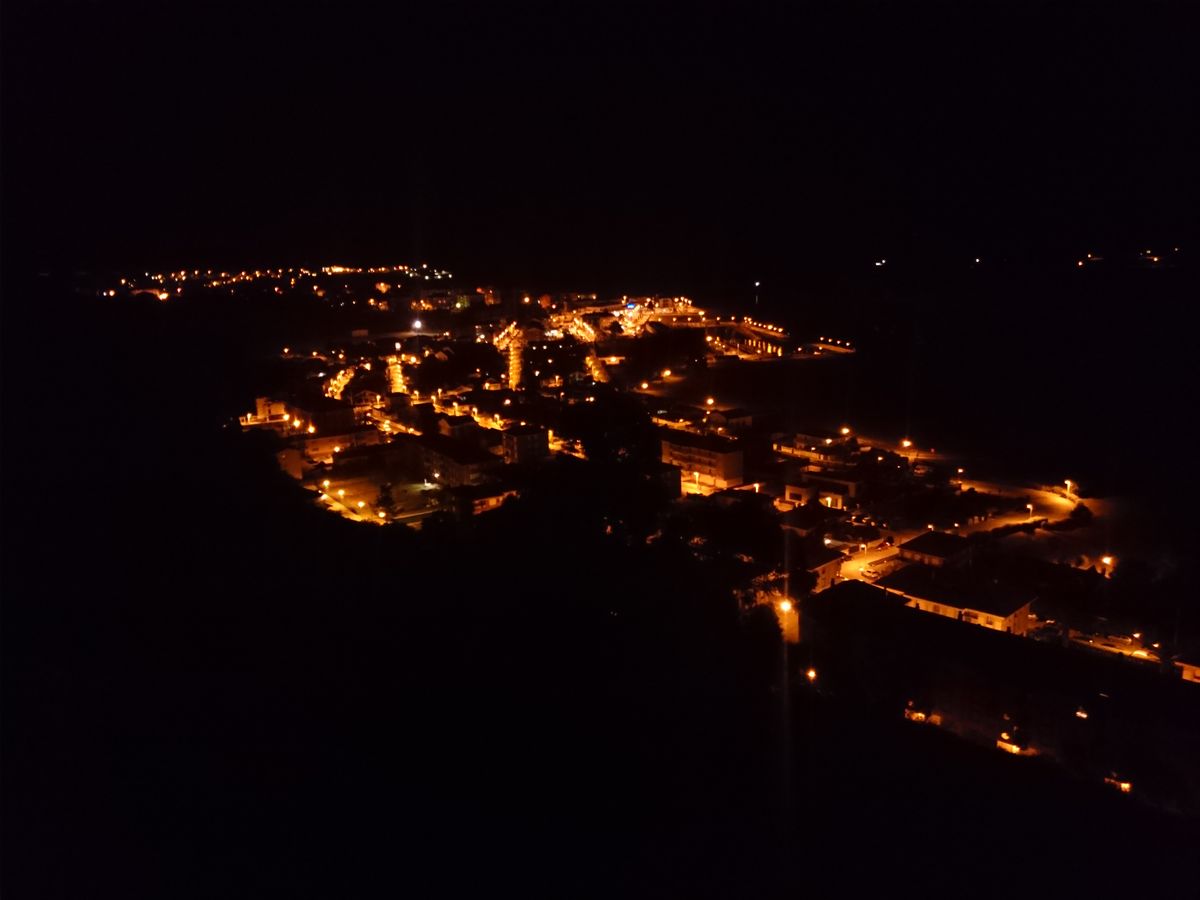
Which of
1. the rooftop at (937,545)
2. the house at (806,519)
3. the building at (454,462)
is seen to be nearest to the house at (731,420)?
the house at (806,519)

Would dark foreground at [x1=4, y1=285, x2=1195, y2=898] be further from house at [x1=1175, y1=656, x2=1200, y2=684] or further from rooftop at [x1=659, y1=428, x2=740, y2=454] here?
rooftop at [x1=659, y1=428, x2=740, y2=454]

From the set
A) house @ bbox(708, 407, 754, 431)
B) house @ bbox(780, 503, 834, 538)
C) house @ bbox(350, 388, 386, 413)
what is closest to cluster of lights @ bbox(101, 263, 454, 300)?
house @ bbox(350, 388, 386, 413)

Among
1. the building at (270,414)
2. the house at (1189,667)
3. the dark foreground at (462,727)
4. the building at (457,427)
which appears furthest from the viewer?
the building at (270,414)

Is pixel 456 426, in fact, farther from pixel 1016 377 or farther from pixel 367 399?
pixel 1016 377

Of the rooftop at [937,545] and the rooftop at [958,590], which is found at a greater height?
the rooftop at [937,545]

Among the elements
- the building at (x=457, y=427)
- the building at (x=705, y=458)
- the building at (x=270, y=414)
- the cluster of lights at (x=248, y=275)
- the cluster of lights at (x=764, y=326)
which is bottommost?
the building at (x=705, y=458)

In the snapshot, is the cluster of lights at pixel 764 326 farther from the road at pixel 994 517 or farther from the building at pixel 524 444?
the building at pixel 524 444

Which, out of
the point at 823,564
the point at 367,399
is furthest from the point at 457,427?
the point at 823,564
